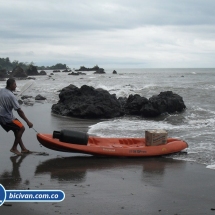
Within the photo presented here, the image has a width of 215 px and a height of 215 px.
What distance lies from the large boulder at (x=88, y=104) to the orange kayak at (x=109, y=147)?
7.34m

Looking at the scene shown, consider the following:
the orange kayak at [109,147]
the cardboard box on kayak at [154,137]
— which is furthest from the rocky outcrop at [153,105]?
the cardboard box on kayak at [154,137]

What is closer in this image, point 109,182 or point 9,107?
point 109,182

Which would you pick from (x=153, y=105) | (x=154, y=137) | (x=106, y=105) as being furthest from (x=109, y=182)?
(x=153, y=105)

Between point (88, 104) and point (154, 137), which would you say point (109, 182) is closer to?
point (154, 137)

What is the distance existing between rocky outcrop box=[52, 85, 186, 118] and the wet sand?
292 inches

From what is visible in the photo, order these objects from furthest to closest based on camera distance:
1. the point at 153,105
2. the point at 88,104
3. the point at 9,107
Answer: the point at 153,105
the point at 88,104
the point at 9,107

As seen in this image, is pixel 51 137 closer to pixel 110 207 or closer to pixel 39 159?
pixel 39 159

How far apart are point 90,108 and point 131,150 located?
26.8ft

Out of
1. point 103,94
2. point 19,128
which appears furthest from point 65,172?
point 103,94

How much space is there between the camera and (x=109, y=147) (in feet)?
28.4

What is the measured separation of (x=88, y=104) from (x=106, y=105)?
0.79 meters

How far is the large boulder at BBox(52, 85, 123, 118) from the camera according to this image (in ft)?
55.0

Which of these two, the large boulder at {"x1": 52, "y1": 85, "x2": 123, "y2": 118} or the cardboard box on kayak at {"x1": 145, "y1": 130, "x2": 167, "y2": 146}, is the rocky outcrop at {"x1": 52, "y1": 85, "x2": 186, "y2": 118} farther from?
the cardboard box on kayak at {"x1": 145, "y1": 130, "x2": 167, "y2": 146}

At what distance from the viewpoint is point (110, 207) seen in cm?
538
